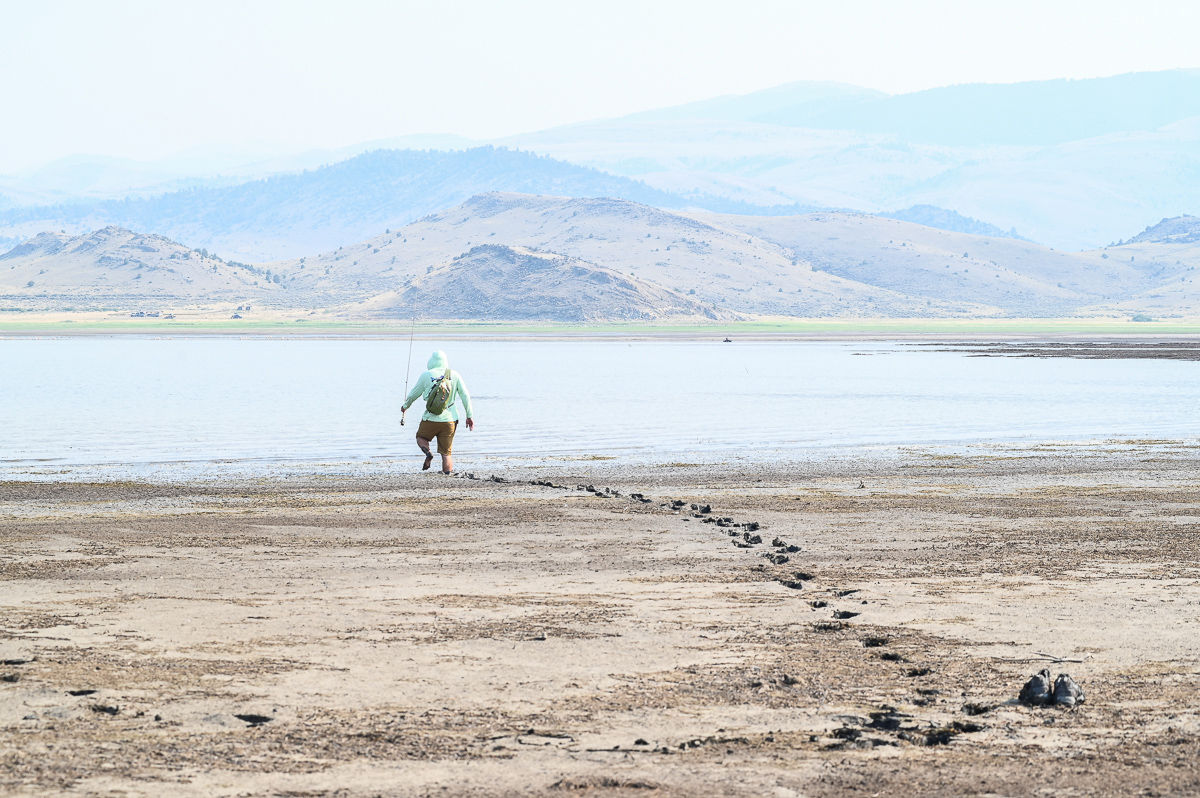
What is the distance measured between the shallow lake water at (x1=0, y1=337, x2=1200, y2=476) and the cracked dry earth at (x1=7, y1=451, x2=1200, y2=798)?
348 inches

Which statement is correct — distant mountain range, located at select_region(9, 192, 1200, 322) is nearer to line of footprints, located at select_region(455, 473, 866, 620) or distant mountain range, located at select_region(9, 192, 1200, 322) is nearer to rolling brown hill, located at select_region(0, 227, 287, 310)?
rolling brown hill, located at select_region(0, 227, 287, 310)

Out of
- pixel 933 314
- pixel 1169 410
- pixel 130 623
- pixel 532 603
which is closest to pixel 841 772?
pixel 532 603

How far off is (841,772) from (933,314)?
155 meters

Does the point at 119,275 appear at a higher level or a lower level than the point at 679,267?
lower

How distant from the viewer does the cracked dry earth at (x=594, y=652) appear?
232 inches

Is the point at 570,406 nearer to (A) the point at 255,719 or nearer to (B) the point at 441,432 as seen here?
(B) the point at 441,432

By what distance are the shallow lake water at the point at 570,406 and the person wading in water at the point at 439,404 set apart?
239 centimetres

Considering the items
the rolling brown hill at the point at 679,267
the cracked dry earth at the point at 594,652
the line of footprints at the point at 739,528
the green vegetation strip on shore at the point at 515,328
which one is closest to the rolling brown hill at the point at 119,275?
the rolling brown hill at the point at 679,267

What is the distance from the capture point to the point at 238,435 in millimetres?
25500

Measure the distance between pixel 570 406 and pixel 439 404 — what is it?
47.4 feet

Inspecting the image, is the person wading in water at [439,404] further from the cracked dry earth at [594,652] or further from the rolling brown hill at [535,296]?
the rolling brown hill at [535,296]

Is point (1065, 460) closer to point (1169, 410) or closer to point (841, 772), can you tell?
point (1169, 410)

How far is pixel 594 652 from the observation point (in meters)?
7.91

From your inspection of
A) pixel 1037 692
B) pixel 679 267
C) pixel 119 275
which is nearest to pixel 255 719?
pixel 1037 692
